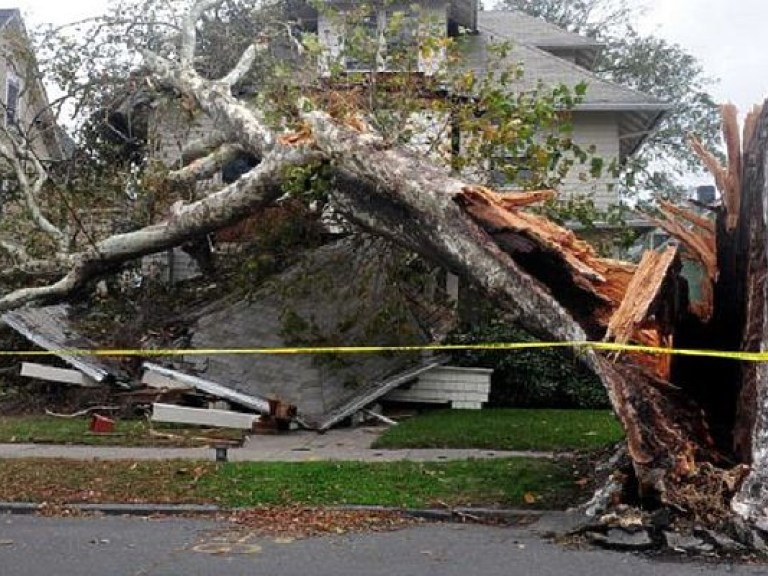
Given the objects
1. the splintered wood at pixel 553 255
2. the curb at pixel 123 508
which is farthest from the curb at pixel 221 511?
the splintered wood at pixel 553 255

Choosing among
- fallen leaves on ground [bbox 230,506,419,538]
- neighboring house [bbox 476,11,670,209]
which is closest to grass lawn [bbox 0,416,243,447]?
fallen leaves on ground [bbox 230,506,419,538]

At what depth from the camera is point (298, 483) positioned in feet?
28.4

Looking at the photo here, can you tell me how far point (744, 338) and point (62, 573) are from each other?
5.26 m

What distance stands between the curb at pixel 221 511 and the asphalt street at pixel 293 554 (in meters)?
0.22

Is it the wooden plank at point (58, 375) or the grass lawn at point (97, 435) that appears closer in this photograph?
the grass lawn at point (97, 435)

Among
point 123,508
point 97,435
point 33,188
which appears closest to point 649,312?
point 123,508

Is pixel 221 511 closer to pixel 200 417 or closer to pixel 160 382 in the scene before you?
pixel 200 417

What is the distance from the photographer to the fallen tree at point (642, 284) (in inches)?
286

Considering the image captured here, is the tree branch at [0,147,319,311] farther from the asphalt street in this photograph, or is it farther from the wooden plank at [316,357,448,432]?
the asphalt street

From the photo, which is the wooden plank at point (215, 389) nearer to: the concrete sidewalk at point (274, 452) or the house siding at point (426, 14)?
the concrete sidewalk at point (274, 452)

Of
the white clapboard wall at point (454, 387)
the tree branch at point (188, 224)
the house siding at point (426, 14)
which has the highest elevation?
the house siding at point (426, 14)

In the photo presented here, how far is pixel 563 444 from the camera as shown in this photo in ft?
35.6

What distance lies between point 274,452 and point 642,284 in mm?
4593

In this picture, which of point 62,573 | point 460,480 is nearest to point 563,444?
point 460,480
